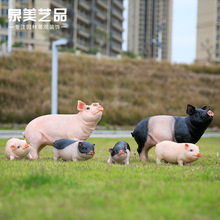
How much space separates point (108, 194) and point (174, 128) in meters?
4.07

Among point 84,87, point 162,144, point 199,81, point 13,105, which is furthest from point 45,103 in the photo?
point 162,144

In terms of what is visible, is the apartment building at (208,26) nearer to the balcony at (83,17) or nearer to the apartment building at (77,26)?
the apartment building at (77,26)

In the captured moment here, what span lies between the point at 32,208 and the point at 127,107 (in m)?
22.4

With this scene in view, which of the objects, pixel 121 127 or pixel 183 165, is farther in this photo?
pixel 121 127

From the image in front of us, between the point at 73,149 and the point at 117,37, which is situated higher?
the point at 117,37

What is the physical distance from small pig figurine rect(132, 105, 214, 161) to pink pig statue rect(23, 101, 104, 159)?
3.54 ft

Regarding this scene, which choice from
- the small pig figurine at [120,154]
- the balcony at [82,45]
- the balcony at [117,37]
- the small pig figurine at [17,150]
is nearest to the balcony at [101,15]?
the balcony at [117,37]

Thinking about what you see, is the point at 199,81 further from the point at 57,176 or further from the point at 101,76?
the point at 57,176

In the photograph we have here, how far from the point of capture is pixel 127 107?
26062 millimetres

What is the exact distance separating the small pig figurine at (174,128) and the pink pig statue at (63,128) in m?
1.08

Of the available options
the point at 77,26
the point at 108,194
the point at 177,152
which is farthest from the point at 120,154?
the point at 77,26

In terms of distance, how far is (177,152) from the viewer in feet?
24.2

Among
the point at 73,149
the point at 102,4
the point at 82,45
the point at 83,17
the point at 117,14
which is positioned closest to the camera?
the point at 73,149
